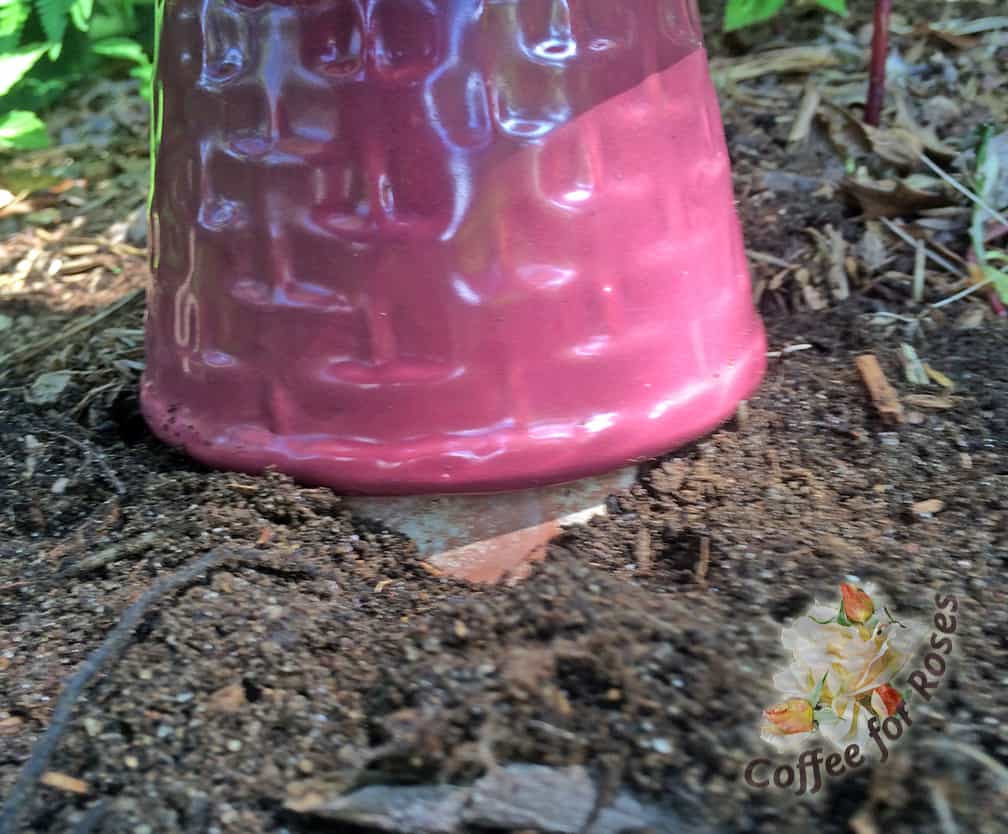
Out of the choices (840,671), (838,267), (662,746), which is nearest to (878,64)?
(838,267)

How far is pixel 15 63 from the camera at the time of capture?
7.20 feet

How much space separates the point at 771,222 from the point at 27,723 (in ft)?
4.10

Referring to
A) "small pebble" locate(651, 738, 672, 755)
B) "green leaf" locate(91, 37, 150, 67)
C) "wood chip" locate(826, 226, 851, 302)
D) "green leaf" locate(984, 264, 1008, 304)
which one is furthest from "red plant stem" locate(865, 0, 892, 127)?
"green leaf" locate(91, 37, 150, 67)

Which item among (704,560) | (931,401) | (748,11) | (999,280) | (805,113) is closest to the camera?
(704,560)

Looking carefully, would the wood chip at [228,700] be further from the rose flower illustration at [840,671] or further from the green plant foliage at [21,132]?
the green plant foliage at [21,132]

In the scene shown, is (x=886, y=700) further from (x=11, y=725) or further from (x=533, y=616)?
A: (x=11, y=725)

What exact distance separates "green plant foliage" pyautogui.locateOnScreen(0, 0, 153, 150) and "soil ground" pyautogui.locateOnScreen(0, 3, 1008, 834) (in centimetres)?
111

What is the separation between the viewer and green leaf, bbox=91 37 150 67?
7.80ft

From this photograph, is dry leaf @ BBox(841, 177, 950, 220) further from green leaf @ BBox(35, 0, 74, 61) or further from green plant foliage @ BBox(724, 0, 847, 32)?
green leaf @ BBox(35, 0, 74, 61)

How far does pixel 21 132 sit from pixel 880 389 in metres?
1.89

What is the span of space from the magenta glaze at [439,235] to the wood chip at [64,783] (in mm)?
357

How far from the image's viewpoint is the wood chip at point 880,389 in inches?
46.5

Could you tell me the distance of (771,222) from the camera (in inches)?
63.8

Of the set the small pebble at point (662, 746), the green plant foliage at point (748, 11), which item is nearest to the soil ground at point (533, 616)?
the small pebble at point (662, 746)
